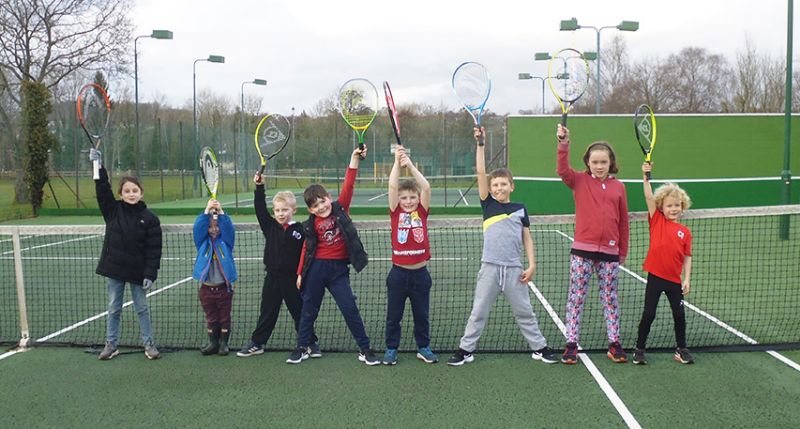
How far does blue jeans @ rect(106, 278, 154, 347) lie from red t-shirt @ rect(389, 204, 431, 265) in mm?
2251

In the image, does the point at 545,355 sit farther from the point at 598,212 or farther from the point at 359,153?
the point at 359,153

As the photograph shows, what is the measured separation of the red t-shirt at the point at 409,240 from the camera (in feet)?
17.7

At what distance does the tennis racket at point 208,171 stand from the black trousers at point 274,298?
0.91 m

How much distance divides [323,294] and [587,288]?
2.17 metres

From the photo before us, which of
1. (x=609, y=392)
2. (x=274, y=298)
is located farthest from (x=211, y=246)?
(x=609, y=392)

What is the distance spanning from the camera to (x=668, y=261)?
5.36 meters

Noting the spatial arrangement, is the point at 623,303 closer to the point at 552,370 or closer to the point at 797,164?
the point at 552,370

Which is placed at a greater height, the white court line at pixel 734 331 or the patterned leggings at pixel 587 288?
the patterned leggings at pixel 587 288

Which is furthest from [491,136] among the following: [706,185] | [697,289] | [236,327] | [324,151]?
[236,327]

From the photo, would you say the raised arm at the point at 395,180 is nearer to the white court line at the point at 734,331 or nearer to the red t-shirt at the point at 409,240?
the red t-shirt at the point at 409,240

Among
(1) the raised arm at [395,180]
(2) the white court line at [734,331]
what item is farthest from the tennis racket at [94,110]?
(2) the white court line at [734,331]

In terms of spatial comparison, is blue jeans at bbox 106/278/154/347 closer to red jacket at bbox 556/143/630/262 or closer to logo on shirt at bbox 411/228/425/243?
logo on shirt at bbox 411/228/425/243

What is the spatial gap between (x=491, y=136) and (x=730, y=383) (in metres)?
26.7

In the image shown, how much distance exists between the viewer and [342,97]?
585cm
